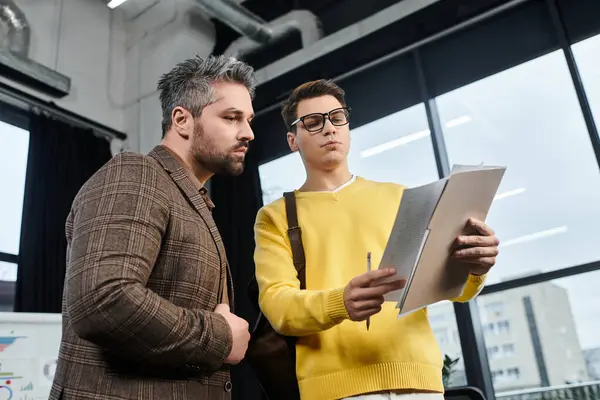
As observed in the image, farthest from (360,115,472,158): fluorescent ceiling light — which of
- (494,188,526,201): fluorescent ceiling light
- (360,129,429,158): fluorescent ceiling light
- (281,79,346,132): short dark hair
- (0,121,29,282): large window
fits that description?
(0,121,29,282): large window

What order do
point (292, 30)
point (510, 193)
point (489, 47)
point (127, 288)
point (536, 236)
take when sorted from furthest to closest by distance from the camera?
1. point (292, 30)
2. point (489, 47)
3. point (510, 193)
4. point (536, 236)
5. point (127, 288)

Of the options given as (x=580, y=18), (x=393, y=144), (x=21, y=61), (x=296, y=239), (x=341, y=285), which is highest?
(x=21, y=61)

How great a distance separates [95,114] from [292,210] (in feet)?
12.6

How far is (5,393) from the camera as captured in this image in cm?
222

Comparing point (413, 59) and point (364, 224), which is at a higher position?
point (413, 59)

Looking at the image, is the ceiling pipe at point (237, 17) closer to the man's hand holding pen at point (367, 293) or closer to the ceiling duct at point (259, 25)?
the ceiling duct at point (259, 25)

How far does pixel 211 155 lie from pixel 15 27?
361cm

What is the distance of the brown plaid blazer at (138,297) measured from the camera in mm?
907

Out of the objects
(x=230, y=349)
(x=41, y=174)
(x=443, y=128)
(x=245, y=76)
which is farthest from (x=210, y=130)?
Answer: (x=41, y=174)

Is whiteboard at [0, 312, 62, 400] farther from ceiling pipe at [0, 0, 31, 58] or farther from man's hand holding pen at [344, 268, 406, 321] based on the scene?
ceiling pipe at [0, 0, 31, 58]

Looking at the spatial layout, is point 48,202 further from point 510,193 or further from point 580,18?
point 580,18

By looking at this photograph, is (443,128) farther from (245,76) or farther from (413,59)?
(245,76)

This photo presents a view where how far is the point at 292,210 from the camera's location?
4.62 feet

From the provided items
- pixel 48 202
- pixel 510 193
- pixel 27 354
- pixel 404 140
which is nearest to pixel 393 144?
pixel 404 140
